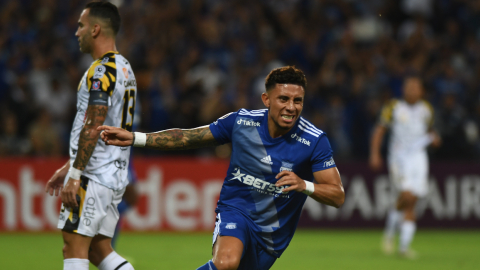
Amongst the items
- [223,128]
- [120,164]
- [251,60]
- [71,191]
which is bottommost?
[71,191]

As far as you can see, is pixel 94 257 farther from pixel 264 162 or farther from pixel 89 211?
pixel 264 162

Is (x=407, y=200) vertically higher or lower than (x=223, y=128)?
lower

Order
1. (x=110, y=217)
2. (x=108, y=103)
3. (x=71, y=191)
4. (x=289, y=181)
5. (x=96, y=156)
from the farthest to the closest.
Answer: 1. (x=110, y=217)
2. (x=96, y=156)
3. (x=108, y=103)
4. (x=71, y=191)
5. (x=289, y=181)

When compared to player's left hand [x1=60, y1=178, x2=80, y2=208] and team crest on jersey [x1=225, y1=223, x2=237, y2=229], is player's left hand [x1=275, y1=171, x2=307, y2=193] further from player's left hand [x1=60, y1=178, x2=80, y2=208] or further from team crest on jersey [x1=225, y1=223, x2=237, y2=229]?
player's left hand [x1=60, y1=178, x2=80, y2=208]

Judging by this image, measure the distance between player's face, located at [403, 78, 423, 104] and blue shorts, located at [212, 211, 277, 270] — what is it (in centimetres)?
576

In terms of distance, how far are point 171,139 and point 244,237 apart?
93 cm

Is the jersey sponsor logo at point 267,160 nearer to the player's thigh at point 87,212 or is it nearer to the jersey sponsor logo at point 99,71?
the player's thigh at point 87,212

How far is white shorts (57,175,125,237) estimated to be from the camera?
15.5 feet

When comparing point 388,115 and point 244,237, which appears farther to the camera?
point 388,115

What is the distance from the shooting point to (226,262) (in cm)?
452

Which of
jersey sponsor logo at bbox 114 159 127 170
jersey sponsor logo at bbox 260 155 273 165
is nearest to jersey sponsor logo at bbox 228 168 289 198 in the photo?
jersey sponsor logo at bbox 260 155 273 165

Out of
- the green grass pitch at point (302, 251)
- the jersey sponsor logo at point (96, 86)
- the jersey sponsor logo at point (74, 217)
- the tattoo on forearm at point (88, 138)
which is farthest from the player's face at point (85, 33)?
the green grass pitch at point (302, 251)

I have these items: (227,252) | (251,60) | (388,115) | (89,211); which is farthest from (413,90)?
(89,211)

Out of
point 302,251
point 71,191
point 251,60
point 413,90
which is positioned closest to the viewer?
point 71,191
